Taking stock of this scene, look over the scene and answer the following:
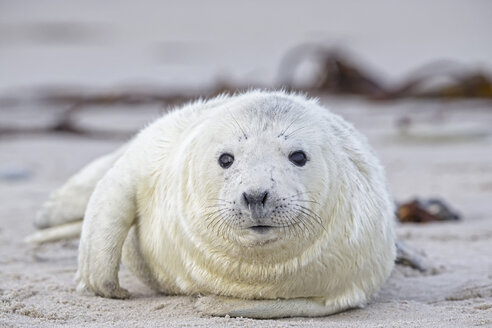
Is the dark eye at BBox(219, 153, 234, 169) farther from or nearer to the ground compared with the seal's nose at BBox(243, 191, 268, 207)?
farther from the ground

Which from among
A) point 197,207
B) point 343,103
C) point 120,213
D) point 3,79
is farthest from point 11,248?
point 3,79

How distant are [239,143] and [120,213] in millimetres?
859

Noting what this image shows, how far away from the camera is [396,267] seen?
15.7ft

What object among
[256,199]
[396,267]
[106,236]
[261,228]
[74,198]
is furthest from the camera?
[74,198]

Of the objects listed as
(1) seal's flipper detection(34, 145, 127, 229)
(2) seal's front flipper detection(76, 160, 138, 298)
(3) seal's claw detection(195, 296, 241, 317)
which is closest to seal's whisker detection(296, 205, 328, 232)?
(3) seal's claw detection(195, 296, 241, 317)

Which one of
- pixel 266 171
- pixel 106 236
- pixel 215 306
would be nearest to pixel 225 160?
pixel 266 171

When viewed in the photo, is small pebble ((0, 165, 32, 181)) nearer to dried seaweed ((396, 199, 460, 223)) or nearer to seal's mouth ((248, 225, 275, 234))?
dried seaweed ((396, 199, 460, 223))

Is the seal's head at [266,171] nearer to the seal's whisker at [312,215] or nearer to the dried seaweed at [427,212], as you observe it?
the seal's whisker at [312,215]

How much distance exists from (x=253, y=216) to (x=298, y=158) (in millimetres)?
425

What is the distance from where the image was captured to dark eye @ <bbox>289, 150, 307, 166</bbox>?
3.66m

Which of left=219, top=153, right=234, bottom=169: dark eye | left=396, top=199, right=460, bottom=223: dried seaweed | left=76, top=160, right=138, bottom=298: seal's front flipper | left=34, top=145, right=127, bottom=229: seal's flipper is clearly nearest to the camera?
left=219, top=153, right=234, bottom=169: dark eye

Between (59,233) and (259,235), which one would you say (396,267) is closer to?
(259,235)

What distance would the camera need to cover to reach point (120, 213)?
4.23 metres

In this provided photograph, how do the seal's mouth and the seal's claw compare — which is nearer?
the seal's mouth
